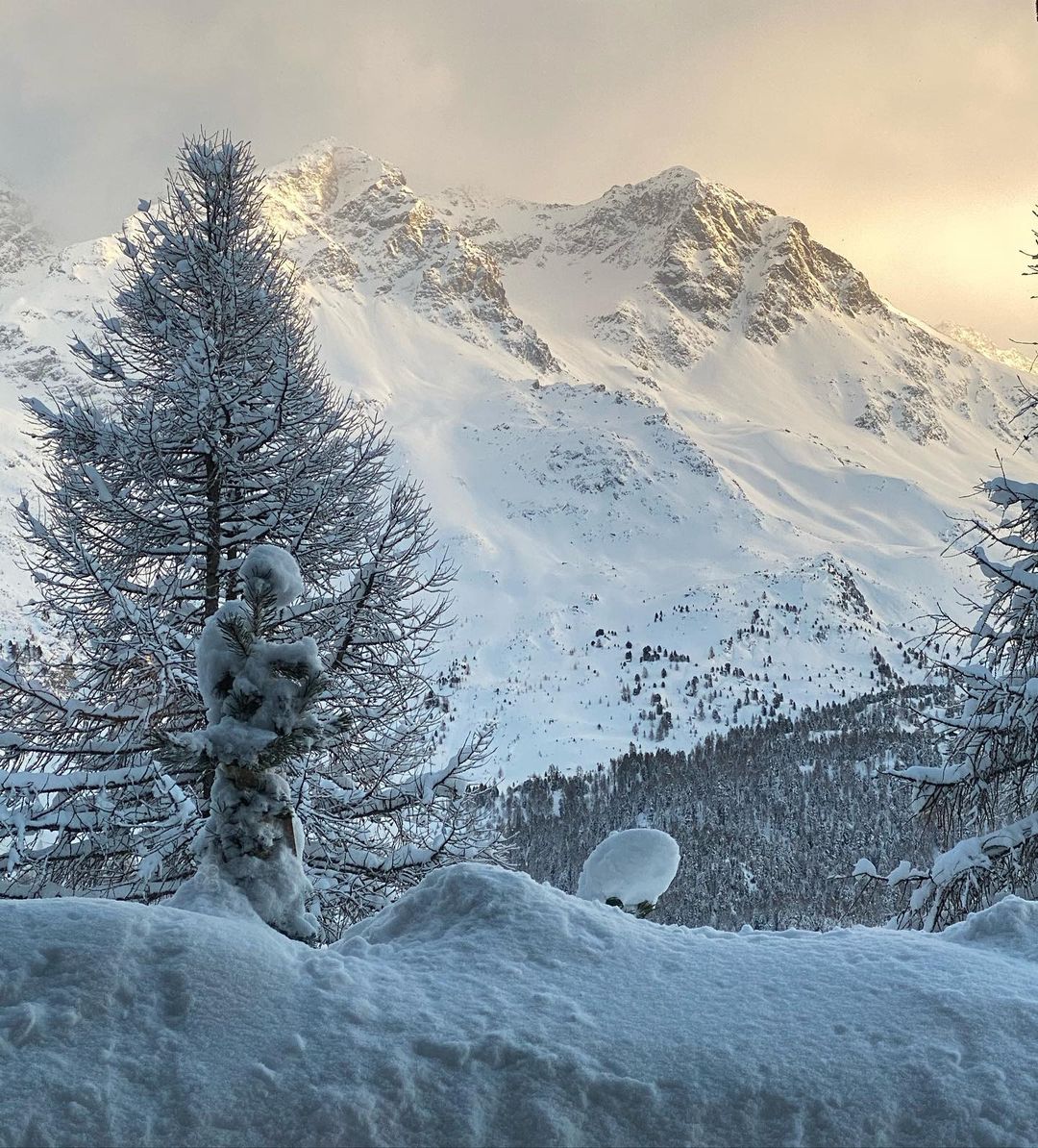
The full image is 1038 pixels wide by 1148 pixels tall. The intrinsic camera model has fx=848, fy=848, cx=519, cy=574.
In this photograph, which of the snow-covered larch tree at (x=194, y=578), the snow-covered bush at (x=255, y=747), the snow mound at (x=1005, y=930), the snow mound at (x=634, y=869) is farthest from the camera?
the snow-covered larch tree at (x=194, y=578)

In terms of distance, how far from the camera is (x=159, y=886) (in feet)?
21.5

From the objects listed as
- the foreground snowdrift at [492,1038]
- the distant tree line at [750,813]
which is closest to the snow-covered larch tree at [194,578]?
the foreground snowdrift at [492,1038]

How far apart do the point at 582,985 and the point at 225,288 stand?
7.65 meters

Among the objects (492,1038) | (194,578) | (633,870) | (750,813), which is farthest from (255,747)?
(750,813)

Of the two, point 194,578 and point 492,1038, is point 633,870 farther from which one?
point 194,578

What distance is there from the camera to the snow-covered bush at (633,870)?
19.2ft

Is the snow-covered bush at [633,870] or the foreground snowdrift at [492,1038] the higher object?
the snow-covered bush at [633,870]

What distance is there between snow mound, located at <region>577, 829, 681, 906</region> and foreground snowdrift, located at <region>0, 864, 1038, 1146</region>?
2077 mm

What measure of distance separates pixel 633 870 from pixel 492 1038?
9.98 feet

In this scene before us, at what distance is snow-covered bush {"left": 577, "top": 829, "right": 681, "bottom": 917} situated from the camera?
5840 millimetres

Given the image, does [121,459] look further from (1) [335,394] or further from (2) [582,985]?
(2) [582,985]

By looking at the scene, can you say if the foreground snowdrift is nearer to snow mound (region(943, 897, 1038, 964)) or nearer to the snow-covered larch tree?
snow mound (region(943, 897, 1038, 964))

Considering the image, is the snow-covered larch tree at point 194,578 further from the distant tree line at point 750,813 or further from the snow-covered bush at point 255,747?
the distant tree line at point 750,813

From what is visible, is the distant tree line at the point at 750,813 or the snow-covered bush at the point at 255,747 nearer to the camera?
the snow-covered bush at the point at 255,747
